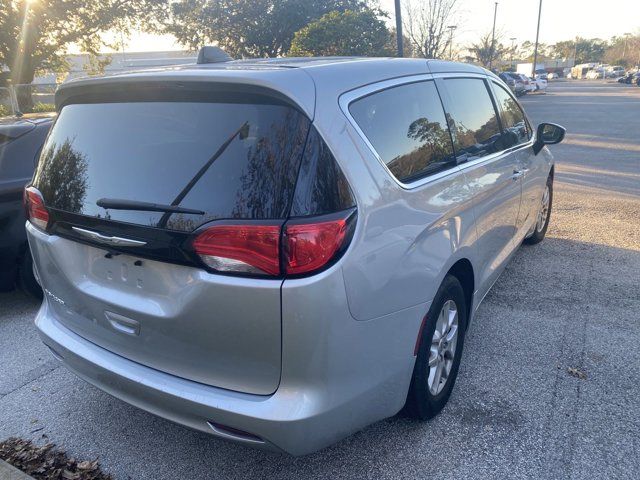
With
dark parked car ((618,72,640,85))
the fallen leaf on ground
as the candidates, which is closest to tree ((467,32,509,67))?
dark parked car ((618,72,640,85))

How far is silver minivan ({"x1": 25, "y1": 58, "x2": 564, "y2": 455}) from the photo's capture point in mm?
2023

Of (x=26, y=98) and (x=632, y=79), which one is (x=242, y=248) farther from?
(x=632, y=79)

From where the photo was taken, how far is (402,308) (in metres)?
2.40

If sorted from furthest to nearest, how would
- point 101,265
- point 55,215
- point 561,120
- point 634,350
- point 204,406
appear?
point 561,120
point 634,350
point 55,215
point 101,265
point 204,406

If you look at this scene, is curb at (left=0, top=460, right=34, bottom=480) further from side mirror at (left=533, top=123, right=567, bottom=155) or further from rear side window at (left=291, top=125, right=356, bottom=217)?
Answer: side mirror at (left=533, top=123, right=567, bottom=155)

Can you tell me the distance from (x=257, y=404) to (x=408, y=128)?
151 centimetres

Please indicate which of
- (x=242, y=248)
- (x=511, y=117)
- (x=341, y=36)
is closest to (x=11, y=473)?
(x=242, y=248)

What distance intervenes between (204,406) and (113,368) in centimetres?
54

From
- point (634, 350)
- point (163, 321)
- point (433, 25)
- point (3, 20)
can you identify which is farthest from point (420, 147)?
point (433, 25)

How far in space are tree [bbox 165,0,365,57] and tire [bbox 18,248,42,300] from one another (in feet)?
87.5

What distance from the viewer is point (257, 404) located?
210 centimetres

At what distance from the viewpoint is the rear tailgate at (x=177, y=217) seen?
2.04 m

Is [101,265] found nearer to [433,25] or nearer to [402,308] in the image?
[402,308]

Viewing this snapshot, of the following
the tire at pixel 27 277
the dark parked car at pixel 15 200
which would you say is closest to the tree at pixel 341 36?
the dark parked car at pixel 15 200
